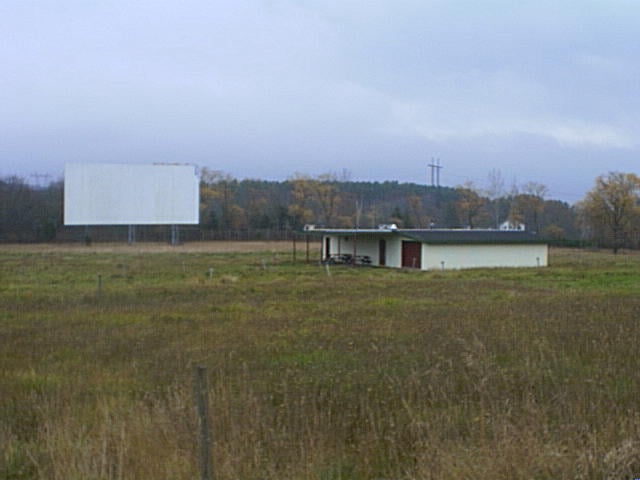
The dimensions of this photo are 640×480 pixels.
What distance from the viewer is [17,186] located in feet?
311

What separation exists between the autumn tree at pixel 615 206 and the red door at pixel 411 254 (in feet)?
138

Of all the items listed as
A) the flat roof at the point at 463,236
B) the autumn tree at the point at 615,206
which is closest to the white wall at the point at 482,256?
the flat roof at the point at 463,236

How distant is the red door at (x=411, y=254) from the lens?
43.4 metres

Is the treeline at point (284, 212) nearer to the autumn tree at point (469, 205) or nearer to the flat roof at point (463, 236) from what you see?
the autumn tree at point (469, 205)

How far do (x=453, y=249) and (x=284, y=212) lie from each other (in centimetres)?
6091

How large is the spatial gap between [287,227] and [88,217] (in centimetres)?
4111

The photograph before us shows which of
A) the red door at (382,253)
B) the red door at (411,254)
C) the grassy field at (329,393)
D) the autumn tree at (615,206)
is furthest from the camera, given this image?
the autumn tree at (615,206)

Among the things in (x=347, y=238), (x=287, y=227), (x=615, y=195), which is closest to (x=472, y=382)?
(x=347, y=238)

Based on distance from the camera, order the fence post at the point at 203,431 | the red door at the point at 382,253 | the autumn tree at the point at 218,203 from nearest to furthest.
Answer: the fence post at the point at 203,431, the red door at the point at 382,253, the autumn tree at the point at 218,203

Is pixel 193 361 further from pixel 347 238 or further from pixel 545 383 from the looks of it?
pixel 347 238

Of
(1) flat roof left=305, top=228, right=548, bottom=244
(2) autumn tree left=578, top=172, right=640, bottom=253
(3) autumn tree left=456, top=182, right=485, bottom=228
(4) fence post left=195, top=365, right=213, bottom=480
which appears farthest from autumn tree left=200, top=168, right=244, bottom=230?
(4) fence post left=195, top=365, right=213, bottom=480

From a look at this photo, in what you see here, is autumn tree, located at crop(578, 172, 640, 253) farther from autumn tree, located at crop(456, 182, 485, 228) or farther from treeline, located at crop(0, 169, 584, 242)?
autumn tree, located at crop(456, 182, 485, 228)

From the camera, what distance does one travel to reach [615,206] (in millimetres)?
80188

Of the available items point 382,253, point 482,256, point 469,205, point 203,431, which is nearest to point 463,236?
point 482,256
